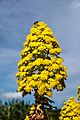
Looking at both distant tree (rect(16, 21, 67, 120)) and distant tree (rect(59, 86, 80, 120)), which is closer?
distant tree (rect(16, 21, 67, 120))

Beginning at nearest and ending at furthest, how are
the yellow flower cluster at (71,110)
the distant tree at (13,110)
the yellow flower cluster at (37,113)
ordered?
1. the yellow flower cluster at (37,113)
2. the yellow flower cluster at (71,110)
3. the distant tree at (13,110)

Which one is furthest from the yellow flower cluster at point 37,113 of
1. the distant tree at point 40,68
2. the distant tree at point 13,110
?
the distant tree at point 13,110

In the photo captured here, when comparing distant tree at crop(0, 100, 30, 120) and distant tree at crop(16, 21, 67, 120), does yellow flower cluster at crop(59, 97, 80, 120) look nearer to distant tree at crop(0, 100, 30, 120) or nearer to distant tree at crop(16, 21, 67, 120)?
distant tree at crop(16, 21, 67, 120)

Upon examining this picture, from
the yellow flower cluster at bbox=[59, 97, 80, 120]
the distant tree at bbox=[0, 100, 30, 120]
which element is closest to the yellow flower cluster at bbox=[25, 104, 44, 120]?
the yellow flower cluster at bbox=[59, 97, 80, 120]

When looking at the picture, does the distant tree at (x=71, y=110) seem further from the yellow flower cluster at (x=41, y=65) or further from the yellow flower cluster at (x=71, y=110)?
the yellow flower cluster at (x=41, y=65)

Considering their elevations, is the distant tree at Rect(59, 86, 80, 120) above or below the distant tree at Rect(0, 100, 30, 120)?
below

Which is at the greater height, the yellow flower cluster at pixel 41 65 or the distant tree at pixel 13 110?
the distant tree at pixel 13 110

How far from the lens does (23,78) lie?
3162cm

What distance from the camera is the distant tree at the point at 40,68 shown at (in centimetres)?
3003

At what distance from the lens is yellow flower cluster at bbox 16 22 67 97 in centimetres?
3038

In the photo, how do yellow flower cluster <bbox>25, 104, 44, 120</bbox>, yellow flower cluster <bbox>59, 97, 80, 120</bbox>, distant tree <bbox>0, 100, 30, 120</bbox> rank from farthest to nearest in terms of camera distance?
distant tree <bbox>0, 100, 30, 120</bbox>, yellow flower cluster <bbox>59, 97, 80, 120</bbox>, yellow flower cluster <bbox>25, 104, 44, 120</bbox>

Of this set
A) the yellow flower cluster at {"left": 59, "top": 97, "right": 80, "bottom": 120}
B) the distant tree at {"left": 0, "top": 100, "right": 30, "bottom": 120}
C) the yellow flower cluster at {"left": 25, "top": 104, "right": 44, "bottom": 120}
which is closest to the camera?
the yellow flower cluster at {"left": 25, "top": 104, "right": 44, "bottom": 120}

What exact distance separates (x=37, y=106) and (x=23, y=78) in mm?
3092

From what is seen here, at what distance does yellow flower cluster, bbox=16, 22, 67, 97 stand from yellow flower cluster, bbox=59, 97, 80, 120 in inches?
680
